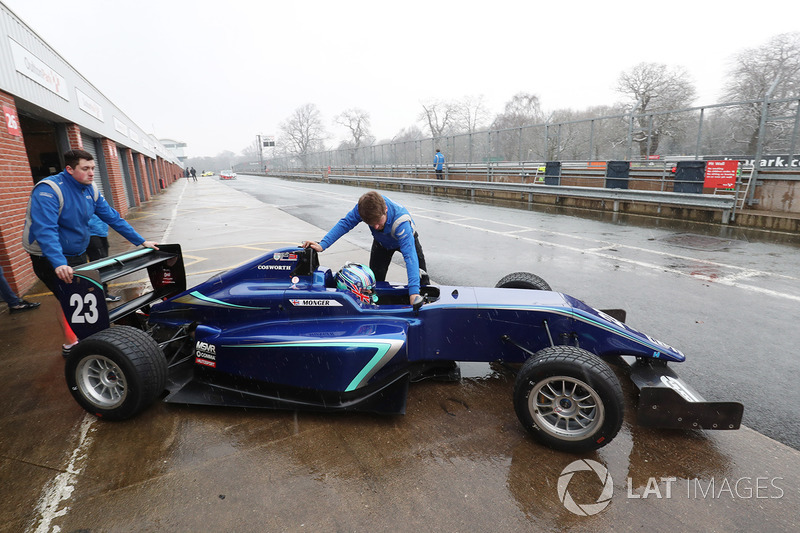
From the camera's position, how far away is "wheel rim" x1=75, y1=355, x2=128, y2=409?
312 cm

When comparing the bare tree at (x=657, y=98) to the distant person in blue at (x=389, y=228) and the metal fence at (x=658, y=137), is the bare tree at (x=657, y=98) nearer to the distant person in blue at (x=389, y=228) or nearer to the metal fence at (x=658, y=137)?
the metal fence at (x=658, y=137)

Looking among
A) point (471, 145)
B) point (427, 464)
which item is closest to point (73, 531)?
point (427, 464)

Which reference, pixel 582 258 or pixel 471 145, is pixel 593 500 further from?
pixel 471 145

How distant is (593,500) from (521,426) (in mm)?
710

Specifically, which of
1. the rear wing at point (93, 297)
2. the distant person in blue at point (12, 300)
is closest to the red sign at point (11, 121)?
the distant person in blue at point (12, 300)

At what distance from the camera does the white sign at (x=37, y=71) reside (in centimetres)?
739

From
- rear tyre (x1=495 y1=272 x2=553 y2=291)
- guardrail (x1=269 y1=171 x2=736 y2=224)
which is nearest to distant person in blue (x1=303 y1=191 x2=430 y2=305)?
rear tyre (x1=495 y1=272 x2=553 y2=291)

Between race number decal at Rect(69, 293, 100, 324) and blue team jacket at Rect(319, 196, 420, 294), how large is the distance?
188 centimetres

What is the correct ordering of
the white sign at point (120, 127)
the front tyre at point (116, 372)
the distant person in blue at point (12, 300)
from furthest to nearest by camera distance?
1. the white sign at point (120, 127)
2. the distant person in blue at point (12, 300)
3. the front tyre at point (116, 372)

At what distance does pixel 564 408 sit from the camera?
2.85 m

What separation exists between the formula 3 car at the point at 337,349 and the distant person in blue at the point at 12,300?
302 cm

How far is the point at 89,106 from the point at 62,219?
11.9 meters

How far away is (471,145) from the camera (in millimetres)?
23828

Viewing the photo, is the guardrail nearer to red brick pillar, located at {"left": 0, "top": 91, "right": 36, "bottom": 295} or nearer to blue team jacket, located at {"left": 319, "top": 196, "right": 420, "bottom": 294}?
blue team jacket, located at {"left": 319, "top": 196, "right": 420, "bottom": 294}
